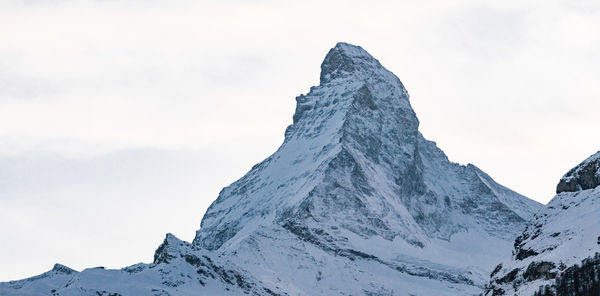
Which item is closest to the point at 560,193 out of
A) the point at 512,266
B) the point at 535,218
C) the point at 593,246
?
the point at 535,218

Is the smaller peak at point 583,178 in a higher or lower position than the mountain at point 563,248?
higher

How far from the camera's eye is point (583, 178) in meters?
190

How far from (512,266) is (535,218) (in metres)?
15.8

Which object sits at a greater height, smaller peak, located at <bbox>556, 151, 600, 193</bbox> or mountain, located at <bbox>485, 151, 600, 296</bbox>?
smaller peak, located at <bbox>556, 151, 600, 193</bbox>

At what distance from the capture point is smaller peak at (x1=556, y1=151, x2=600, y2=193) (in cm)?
18838

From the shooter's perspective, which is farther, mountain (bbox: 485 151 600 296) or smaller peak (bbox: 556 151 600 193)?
smaller peak (bbox: 556 151 600 193)

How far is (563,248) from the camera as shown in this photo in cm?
16612

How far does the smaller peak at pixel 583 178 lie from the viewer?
188375 millimetres

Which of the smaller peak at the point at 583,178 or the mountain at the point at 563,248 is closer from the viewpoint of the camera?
the mountain at the point at 563,248

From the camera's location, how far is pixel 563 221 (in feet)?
586

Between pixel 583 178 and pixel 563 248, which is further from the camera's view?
pixel 583 178

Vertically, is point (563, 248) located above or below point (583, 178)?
below

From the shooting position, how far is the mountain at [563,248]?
511ft

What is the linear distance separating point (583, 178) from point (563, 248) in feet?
87.6
